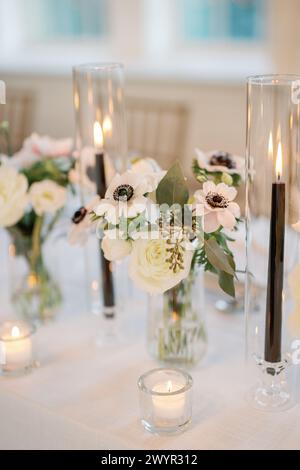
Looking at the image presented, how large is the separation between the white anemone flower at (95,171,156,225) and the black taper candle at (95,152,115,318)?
0.20m

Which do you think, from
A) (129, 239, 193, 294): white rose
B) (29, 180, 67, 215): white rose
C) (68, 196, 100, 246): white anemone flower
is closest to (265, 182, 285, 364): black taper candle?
(129, 239, 193, 294): white rose

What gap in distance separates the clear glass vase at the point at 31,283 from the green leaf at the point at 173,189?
40cm

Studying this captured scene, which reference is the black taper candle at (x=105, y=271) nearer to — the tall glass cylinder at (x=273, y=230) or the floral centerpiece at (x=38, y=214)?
the floral centerpiece at (x=38, y=214)

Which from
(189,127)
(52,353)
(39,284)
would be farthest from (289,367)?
(189,127)

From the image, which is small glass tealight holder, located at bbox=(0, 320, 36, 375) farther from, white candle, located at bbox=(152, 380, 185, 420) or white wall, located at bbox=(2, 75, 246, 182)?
white wall, located at bbox=(2, 75, 246, 182)

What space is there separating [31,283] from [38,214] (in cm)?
14

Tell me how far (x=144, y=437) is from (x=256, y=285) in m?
0.26

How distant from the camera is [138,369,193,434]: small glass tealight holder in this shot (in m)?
0.82

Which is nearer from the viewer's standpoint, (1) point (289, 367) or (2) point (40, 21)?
(1) point (289, 367)

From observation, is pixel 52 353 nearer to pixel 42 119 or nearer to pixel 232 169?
pixel 232 169

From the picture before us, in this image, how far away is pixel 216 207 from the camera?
0.85 metres

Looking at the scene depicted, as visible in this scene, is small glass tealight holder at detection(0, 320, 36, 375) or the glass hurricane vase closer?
small glass tealight holder at detection(0, 320, 36, 375)

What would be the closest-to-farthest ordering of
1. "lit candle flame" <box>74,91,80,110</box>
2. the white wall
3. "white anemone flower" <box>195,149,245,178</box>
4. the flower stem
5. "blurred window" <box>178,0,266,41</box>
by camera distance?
"white anemone flower" <box>195,149,245,178</box> → "lit candle flame" <box>74,91,80,110</box> → the flower stem → the white wall → "blurred window" <box>178,0,266,41</box>

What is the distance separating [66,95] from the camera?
368 cm
